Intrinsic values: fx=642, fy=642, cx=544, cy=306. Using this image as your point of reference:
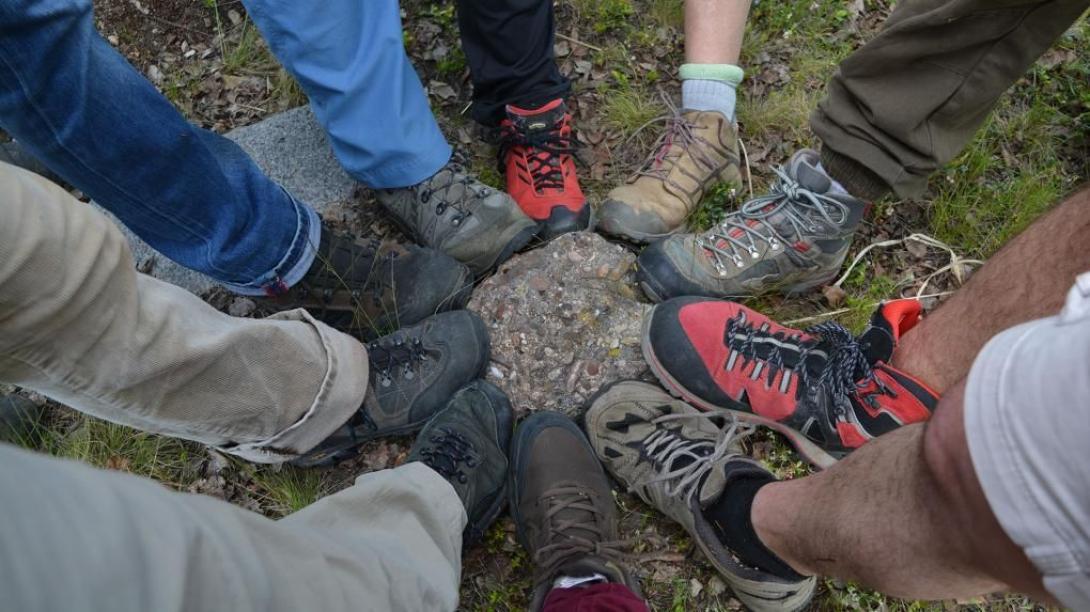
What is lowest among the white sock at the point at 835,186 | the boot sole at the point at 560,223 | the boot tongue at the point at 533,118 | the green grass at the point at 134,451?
the green grass at the point at 134,451

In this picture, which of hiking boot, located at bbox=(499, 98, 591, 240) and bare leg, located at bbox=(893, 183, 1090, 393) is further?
hiking boot, located at bbox=(499, 98, 591, 240)

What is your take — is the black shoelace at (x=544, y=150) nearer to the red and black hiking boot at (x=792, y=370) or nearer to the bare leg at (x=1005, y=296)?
the red and black hiking boot at (x=792, y=370)

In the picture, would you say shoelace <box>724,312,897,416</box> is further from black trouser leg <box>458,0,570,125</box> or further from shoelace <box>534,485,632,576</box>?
black trouser leg <box>458,0,570,125</box>

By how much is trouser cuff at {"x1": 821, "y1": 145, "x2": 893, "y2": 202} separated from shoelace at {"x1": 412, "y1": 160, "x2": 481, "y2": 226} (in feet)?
4.30

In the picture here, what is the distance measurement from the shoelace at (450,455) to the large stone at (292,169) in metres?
1.18

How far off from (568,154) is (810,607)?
1919 millimetres

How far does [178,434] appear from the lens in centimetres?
173

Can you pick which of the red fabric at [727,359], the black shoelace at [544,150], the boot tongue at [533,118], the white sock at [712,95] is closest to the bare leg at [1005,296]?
the red fabric at [727,359]

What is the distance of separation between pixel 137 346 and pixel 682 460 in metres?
1.63

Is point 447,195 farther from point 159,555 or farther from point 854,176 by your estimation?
point 159,555

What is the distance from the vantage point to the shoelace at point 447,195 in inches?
100

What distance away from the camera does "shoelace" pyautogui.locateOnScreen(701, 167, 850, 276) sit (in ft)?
8.04

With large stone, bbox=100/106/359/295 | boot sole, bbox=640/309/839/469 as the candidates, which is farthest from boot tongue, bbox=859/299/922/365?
large stone, bbox=100/106/359/295

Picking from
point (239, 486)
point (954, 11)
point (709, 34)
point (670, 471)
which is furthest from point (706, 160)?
point (239, 486)
